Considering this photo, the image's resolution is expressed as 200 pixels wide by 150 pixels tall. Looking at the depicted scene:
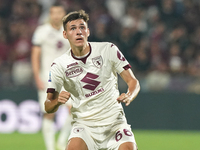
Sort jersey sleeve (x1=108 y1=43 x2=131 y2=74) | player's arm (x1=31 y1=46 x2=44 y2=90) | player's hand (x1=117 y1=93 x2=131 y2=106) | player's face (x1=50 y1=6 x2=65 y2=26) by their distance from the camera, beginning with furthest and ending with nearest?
player's arm (x1=31 y1=46 x2=44 y2=90) → player's face (x1=50 y1=6 x2=65 y2=26) → jersey sleeve (x1=108 y1=43 x2=131 y2=74) → player's hand (x1=117 y1=93 x2=131 y2=106)

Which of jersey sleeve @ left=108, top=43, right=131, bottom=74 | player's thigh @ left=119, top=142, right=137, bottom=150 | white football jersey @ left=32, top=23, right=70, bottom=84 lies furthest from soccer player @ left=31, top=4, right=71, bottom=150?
player's thigh @ left=119, top=142, right=137, bottom=150

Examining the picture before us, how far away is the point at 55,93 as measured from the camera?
4.35 m

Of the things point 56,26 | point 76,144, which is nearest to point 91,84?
point 76,144

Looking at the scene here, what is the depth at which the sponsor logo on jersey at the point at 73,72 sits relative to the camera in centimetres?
438

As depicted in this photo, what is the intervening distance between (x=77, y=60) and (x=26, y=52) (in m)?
6.38

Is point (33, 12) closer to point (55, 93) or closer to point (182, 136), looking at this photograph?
point (182, 136)

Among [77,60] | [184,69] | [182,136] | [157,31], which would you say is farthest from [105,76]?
[157,31]

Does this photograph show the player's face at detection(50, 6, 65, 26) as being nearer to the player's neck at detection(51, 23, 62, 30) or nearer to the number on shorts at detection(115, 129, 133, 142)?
the player's neck at detection(51, 23, 62, 30)

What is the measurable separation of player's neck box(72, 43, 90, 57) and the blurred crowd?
539cm

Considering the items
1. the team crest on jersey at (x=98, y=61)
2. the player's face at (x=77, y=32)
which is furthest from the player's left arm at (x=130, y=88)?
the player's face at (x=77, y=32)

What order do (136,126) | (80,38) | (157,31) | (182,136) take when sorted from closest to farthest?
(80,38) → (182,136) → (136,126) → (157,31)

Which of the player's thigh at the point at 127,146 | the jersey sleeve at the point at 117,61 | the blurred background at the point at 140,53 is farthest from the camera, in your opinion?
the blurred background at the point at 140,53

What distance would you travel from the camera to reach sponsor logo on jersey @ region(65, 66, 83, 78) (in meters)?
4.38

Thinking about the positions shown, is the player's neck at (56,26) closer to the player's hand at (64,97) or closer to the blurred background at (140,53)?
the blurred background at (140,53)
